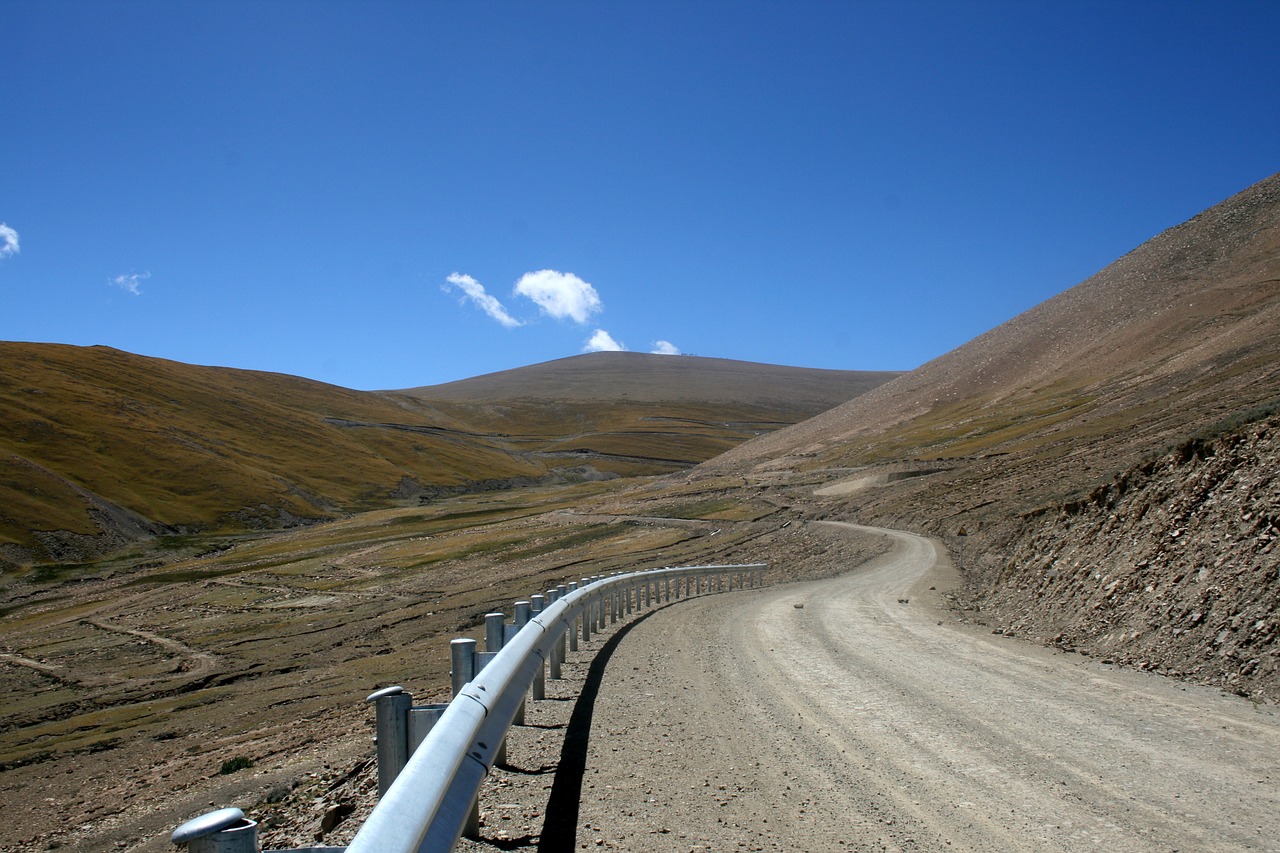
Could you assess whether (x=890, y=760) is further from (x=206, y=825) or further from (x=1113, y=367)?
(x=1113, y=367)

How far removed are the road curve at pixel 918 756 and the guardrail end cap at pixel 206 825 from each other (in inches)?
109

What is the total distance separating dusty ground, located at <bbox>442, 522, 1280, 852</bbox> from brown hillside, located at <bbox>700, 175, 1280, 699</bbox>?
1.54 metres

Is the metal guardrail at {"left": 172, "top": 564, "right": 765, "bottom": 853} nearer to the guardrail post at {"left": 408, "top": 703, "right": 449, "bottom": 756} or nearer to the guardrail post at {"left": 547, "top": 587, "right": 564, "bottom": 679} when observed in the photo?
the guardrail post at {"left": 408, "top": 703, "right": 449, "bottom": 756}

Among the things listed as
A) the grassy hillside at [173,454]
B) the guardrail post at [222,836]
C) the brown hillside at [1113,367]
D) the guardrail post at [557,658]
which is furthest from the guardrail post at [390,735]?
the grassy hillside at [173,454]

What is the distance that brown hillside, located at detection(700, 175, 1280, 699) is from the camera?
36.8ft

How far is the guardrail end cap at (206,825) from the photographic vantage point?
7.77 ft

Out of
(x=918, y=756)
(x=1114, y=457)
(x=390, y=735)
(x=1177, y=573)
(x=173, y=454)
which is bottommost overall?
(x=918, y=756)

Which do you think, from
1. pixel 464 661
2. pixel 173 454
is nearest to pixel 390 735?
pixel 464 661

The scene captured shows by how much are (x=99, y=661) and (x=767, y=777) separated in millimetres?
28130

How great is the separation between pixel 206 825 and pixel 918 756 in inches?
223

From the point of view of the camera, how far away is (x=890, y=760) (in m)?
6.57

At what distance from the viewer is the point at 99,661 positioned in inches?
1066

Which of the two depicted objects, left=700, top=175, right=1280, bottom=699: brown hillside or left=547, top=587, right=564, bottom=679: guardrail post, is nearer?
left=547, top=587, right=564, bottom=679: guardrail post

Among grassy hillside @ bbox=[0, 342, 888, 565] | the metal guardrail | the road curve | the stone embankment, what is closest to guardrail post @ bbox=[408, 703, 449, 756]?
the metal guardrail
